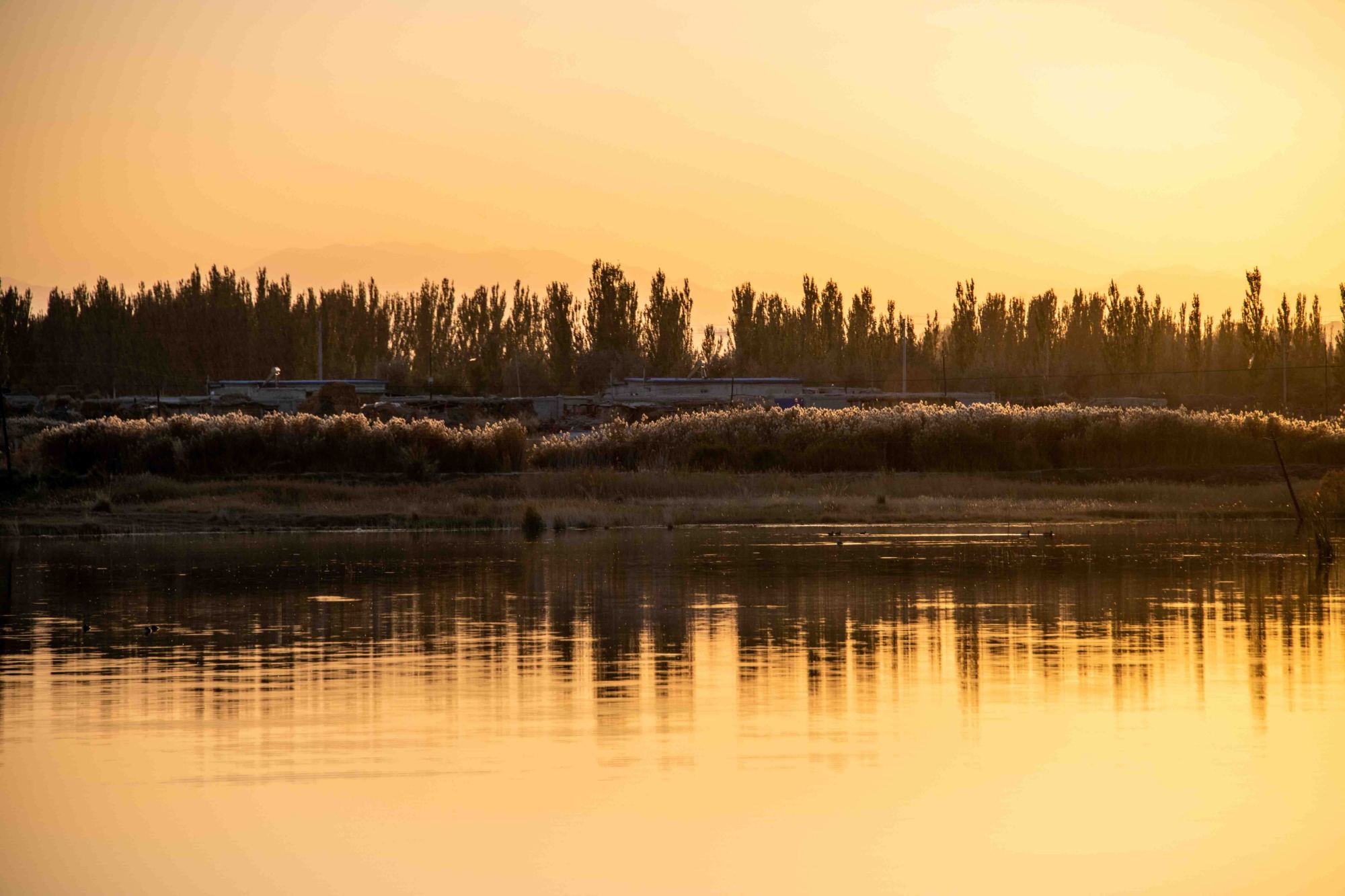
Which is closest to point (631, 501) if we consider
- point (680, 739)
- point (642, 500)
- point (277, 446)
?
point (642, 500)

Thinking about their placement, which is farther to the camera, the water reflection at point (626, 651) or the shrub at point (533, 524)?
the shrub at point (533, 524)

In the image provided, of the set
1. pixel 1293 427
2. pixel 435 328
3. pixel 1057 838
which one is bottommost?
pixel 1057 838

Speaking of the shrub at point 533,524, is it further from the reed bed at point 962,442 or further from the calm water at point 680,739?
the reed bed at point 962,442

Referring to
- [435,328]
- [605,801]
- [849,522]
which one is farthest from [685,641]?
[435,328]

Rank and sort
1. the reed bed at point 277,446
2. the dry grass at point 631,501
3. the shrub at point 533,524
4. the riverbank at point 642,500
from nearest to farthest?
the shrub at point 533,524, the riverbank at point 642,500, the dry grass at point 631,501, the reed bed at point 277,446

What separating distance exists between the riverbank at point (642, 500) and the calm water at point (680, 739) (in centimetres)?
1978

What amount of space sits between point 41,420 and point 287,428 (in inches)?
1173

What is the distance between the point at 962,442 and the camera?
64125mm

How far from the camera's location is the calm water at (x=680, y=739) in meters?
9.02

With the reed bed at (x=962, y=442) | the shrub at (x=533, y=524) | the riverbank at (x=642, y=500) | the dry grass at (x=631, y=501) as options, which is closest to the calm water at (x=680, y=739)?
the shrub at (x=533, y=524)

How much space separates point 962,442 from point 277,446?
26060 mm

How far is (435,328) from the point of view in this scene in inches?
6521

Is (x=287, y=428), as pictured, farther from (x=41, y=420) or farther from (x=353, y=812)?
(x=353, y=812)

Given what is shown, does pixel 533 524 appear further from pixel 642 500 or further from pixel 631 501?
pixel 642 500
